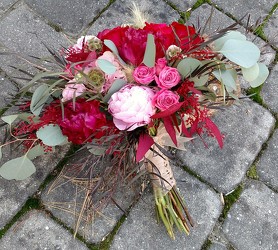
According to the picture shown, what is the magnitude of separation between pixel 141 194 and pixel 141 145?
483 mm

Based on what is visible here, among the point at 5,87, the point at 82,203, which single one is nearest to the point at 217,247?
the point at 82,203

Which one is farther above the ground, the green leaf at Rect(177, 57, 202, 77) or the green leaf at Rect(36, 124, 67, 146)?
the green leaf at Rect(177, 57, 202, 77)

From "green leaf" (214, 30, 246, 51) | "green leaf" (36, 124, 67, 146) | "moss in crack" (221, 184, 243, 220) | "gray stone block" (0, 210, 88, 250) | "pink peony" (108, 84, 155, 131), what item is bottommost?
"gray stone block" (0, 210, 88, 250)

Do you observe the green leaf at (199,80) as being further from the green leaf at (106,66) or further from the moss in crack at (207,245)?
the moss in crack at (207,245)

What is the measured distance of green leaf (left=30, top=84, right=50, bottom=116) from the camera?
113cm

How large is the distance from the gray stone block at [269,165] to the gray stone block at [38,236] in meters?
0.70

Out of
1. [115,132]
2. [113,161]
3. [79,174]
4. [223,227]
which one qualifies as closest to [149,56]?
[115,132]

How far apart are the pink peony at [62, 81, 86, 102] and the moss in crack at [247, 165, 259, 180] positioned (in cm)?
84

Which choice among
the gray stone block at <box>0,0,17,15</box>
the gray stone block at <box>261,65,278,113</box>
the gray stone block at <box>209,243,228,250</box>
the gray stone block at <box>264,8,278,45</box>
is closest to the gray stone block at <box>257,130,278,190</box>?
the gray stone block at <box>261,65,278,113</box>

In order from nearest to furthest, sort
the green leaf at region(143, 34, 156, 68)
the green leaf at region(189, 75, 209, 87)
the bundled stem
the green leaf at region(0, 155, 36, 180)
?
the green leaf at region(143, 34, 156, 68) → the green leaf at region(189, 75, 209, 87) → the green leaf at region(0, 155, 36, 180) → the bundled stem

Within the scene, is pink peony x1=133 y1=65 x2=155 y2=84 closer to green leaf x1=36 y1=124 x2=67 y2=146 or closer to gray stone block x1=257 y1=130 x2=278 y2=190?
green leaf x1=36 y1=124 x2=67 y2=146

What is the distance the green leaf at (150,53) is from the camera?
1.01m

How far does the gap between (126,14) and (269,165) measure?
83cm

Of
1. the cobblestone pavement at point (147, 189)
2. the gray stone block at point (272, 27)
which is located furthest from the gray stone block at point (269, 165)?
the gray stone block at point (272, 27)
